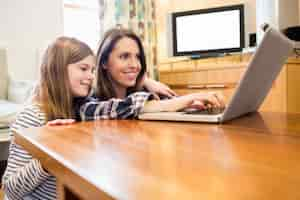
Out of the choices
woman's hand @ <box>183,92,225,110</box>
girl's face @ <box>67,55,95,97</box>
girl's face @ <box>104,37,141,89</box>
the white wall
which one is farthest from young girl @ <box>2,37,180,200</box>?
the white wall

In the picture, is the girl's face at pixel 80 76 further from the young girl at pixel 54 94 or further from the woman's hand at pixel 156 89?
the woman's hand at pixel 156 89

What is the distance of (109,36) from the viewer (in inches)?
48.8

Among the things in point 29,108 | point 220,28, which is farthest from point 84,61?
point 220,28

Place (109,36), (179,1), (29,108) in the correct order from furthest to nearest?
(179,1) < (109,36) < (29,108)

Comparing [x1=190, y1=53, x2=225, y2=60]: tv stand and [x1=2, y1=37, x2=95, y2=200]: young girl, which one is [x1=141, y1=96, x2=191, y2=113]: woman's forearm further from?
[x1=190, y1=53, x2=225, y2=60]: tv stand

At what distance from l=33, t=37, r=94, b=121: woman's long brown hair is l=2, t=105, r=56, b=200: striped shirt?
4cm

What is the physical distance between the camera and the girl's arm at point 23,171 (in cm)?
75

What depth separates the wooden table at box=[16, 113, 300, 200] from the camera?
0.28 meters

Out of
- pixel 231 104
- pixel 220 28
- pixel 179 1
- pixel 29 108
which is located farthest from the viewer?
pixel 179 1

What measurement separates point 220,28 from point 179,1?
2.37 feet

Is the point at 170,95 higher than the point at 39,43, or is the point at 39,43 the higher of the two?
the point at 39,43

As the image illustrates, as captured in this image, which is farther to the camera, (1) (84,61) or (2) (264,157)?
(1) (84,61)

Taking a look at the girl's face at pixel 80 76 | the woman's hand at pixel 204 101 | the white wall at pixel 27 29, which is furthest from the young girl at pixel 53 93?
the white wall at pixel 27 29

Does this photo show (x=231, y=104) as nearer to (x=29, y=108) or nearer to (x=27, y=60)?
(x=29, y=108)
